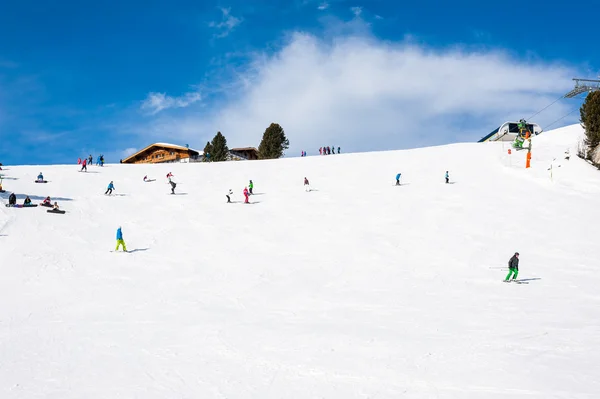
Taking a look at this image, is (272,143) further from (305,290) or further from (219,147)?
(305,290)

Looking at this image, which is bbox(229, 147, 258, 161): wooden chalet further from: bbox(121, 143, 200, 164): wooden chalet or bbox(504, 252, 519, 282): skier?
bbox(504, 252, 519, 282): skier

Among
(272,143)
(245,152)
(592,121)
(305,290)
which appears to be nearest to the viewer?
(305,290)

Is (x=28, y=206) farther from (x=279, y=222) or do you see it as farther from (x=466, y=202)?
(x=466, y=202)

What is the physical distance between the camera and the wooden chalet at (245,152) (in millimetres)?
86188

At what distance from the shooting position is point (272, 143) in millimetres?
75000

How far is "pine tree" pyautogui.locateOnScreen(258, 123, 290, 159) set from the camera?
74.8 m

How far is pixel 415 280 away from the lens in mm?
18266

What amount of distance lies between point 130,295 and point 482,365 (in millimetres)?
11301

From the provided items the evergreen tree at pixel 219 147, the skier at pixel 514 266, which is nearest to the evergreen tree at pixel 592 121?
the skier at pixel 514 266

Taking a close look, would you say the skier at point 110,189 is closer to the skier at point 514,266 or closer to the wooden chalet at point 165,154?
the skier at point 514,266

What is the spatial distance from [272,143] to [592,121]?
44.8m

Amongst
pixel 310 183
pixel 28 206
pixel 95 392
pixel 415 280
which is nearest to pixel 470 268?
pixel 415 280

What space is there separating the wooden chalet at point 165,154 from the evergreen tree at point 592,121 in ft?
184

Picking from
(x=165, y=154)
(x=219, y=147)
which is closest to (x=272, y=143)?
(x=219, y=147)
